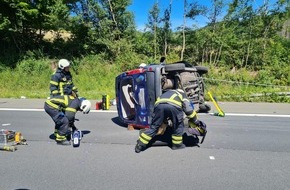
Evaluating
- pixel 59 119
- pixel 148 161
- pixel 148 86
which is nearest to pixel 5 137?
pixel 59 119

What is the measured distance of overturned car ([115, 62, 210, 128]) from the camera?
5.92 metres

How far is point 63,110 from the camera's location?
5.90 m

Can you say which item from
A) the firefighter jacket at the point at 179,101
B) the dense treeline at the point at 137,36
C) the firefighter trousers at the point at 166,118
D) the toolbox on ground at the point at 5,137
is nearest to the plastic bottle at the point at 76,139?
the toolbox on ground at the point at 5,137

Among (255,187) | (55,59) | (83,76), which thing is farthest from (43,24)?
(255,187)

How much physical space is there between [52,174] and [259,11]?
572 inches

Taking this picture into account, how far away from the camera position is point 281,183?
13.2ft

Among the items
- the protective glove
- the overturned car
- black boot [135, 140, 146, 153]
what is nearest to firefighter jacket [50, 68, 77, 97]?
the overturned car

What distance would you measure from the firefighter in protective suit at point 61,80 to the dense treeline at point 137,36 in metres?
10.8

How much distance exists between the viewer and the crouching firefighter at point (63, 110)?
18.7ft

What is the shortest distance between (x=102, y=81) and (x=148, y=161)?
36.4ft

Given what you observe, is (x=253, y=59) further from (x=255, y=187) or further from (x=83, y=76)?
(x=255, y=187)

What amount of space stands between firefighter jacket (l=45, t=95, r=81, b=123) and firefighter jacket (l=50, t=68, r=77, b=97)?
0.33 feet

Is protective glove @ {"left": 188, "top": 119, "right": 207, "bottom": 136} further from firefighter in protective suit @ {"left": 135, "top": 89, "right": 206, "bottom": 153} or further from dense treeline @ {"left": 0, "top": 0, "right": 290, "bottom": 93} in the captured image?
dense treeline @ {"left": 0, "top": 0, "right": 290, "bottom": 93}

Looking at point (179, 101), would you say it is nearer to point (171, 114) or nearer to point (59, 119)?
point (171, 114)
